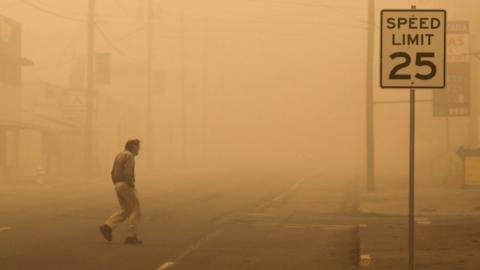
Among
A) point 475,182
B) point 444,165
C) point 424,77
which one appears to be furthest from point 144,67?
point 424,77

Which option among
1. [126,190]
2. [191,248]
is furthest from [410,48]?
[126,190]

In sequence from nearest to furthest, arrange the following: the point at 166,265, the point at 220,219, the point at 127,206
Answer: the point at 166,265, the point at 127,206, the point at 220,219

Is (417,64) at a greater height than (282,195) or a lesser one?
greater

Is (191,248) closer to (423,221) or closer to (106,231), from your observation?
(106,231)

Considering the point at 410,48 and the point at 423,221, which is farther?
the point at 423,221

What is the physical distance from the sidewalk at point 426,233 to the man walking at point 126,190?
12.9ft

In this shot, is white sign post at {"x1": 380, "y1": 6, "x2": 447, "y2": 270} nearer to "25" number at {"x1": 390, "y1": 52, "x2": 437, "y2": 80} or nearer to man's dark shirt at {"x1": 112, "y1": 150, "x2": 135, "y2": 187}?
"25" number at {"x1": 390, "y1": 52, "x2": 437, "y2": 80}

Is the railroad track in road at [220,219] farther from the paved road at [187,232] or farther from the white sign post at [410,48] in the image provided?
the white sign post at [410,48]

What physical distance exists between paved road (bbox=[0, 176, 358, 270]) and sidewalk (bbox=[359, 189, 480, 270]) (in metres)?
0.55

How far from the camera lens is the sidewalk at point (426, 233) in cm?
1238

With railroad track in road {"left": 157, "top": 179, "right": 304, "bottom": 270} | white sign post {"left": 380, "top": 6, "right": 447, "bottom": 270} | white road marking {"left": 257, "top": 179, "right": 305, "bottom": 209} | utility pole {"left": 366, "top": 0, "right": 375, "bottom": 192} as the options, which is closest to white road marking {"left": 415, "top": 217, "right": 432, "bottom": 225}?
railroad track in road {"left": 157, "top": 179, "right": 304, "bottom": 270}

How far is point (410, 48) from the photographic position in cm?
898

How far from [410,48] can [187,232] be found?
9.57 m

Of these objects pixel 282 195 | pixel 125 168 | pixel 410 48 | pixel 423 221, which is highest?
pixel 410 48
